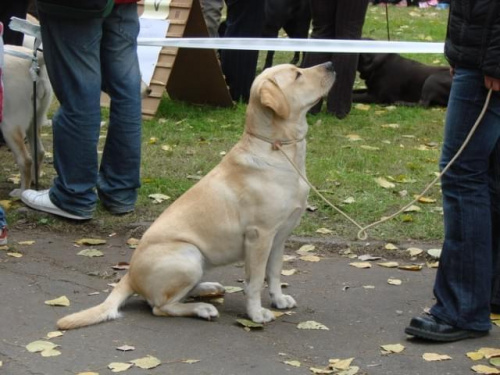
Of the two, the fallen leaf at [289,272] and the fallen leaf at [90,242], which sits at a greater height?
the fallen leaf at [289,272]

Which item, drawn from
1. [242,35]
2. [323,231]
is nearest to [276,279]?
[323,231]

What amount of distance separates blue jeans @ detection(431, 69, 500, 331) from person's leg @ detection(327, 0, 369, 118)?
16.0 ft

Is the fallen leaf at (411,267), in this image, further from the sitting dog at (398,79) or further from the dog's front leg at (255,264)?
the sitting dog at (398,79)

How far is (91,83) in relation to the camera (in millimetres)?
6227

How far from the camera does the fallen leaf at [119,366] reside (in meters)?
4.11

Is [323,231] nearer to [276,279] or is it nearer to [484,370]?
[276,279]

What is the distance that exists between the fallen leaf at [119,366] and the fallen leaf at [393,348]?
1164 millimetres

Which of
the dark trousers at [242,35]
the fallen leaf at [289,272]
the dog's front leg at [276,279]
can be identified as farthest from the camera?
the dark trousers at [242,35]

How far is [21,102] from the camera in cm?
675

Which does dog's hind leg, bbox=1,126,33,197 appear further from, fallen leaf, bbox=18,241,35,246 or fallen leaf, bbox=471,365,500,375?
fallen leaf, bbox=471,365,500,375

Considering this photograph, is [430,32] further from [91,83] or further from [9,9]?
[91,83]

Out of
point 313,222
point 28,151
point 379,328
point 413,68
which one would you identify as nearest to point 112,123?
point 28,151

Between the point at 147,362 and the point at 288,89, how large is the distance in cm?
153

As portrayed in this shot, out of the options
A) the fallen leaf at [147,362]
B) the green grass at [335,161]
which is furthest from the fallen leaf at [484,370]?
the green grass at [335,161]
